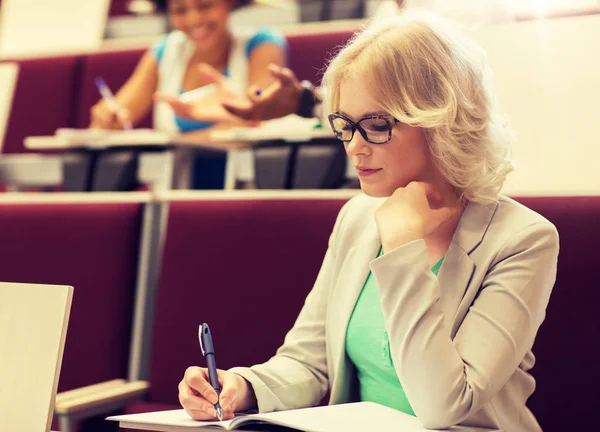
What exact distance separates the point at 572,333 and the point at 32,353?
0.68 metres

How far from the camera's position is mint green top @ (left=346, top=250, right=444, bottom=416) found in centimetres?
94

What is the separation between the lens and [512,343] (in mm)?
840

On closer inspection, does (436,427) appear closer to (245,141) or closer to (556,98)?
(556,98)

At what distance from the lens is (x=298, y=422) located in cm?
73

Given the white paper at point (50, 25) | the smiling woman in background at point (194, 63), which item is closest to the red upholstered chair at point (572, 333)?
the smiling woman in background at point (194, 63)

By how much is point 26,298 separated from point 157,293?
600 millimetres

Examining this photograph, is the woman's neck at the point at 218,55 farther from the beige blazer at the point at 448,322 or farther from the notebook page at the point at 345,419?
the notebook page at the point at 345,419

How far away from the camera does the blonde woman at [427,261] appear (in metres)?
0.82

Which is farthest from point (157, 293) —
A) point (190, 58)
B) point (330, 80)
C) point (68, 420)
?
point (190, 58)

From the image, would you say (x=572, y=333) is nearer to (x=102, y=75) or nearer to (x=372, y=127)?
(x=372, y=127)

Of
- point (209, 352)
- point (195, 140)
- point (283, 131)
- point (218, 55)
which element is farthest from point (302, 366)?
point (218, 55)

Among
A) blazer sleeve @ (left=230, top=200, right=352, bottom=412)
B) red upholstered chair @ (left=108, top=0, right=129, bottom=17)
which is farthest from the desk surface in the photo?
red upholstered chair @ (left=108, top=0, right=129, bottom=17)

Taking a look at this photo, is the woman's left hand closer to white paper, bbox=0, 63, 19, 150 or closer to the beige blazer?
the beige blazer

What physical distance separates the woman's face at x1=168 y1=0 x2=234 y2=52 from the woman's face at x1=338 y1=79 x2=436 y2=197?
1.12m
